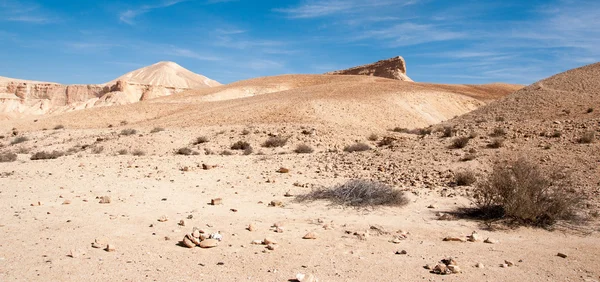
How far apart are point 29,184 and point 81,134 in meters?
15.5

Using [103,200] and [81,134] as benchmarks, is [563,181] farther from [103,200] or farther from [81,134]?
[81,134]

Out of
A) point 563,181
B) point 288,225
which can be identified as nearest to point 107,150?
point 288,225

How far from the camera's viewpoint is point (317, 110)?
27.4 metres

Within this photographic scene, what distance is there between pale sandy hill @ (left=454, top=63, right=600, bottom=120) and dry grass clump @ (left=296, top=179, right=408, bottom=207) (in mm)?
13220

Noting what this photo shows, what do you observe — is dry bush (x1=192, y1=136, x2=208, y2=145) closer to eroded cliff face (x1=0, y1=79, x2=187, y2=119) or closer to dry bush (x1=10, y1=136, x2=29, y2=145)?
dry bush (x1=10, y1=136, x2=29, y2=145)

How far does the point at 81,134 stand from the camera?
2455 cm

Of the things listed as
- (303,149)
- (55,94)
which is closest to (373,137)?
(303,149)

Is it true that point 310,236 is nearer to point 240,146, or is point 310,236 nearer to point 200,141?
point 240,146

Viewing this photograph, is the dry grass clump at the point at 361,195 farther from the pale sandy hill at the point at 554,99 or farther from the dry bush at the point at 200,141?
the pale sandy hill at the point at 554,99

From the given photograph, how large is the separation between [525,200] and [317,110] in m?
20.7

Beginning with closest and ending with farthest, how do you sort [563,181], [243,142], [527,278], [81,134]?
1. [527,278]
2. [563,181]
3. [243,142]
4. [81,134]

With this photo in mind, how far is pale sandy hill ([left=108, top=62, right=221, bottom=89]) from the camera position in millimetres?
117812

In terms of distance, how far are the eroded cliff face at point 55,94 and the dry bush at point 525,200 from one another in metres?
63.7

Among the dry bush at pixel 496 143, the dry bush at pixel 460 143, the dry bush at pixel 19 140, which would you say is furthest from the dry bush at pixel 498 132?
the dry bush at pixel 19 140
